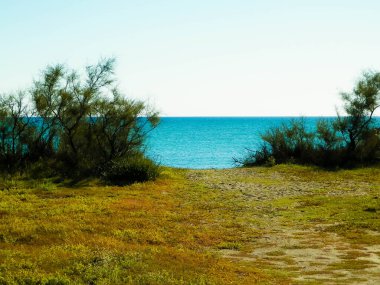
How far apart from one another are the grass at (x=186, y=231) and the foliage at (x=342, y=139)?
8.37 metres

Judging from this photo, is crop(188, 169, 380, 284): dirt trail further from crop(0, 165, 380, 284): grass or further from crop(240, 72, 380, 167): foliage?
crop(240, 72, 380, 167): foliage

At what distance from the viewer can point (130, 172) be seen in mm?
29688

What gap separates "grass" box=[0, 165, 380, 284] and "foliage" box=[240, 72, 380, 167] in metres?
8.37

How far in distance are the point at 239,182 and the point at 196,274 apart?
19440 mm

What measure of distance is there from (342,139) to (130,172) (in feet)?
60.4

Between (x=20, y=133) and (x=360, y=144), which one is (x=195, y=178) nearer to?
(x=20, y=133)

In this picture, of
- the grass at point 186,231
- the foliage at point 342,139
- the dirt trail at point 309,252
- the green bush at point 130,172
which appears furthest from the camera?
the foliage at point 342,139

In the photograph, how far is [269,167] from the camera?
3812cm

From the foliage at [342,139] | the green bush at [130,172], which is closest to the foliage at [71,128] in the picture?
the green bush at [130,172]

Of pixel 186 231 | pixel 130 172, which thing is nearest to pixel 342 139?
pixel 130 172

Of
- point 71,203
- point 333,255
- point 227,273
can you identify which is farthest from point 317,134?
point 227,273

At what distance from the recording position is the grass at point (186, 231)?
1115 centimetres

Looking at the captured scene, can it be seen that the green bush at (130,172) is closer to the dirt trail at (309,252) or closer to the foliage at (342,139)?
the dirt trail at (309,252)

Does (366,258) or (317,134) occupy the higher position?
(317,134)
